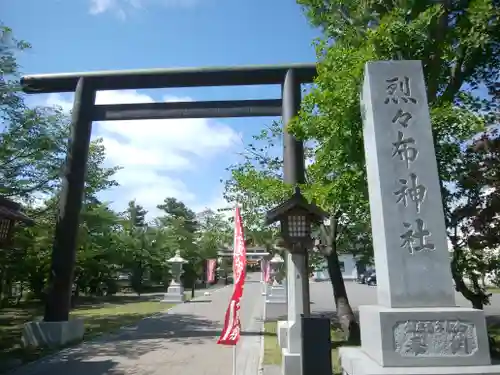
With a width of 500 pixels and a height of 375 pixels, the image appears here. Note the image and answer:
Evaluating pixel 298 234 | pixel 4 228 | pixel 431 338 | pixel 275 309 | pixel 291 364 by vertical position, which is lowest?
pixel 291 364

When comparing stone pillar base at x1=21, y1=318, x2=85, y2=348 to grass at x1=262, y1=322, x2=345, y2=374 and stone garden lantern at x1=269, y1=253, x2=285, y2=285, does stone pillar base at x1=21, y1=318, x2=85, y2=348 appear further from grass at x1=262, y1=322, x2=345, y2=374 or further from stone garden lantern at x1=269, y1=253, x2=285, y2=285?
stone garden lantern at x1=269, y1=253, x2=285, y2=285

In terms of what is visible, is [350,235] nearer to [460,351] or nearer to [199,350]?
[199,350]

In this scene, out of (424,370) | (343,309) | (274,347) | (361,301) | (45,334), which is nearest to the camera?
(424,370)

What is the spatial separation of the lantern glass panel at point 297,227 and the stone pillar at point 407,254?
2.82 metres

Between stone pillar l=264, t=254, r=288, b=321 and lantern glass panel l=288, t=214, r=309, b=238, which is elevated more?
lantern glass panel l=288, t=214, r=309, b=238

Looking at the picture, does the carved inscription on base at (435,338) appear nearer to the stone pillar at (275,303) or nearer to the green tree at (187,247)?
the stone pillar at (275,303)

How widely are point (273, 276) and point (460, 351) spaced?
16706 millimetres

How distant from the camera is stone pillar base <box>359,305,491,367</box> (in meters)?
Answer: 3.84

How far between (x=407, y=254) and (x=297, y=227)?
3427 millimetres

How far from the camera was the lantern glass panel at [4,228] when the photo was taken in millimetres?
7801

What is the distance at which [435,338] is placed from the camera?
12.8 ft

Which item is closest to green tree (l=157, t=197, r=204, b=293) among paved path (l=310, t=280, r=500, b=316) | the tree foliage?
the tree foliage

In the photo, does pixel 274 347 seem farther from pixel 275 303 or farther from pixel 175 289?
pixel 175 289

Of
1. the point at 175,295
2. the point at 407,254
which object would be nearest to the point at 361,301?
the point at 175,295
